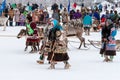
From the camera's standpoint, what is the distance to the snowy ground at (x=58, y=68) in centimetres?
1046

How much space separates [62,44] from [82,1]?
45550 mm

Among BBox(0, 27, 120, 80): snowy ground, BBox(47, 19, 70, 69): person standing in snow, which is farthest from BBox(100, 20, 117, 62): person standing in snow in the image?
BBox(47, 19, 70, 69): person standing in snow

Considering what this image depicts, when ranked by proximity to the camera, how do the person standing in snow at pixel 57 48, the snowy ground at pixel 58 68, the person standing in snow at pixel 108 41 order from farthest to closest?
the person standing in snow at pixel 108 41, the person standing in snow at pixel 57 48, the snowy ground at pixel 58 68

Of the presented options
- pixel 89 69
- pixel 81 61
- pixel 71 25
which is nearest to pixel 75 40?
pixel 71 25

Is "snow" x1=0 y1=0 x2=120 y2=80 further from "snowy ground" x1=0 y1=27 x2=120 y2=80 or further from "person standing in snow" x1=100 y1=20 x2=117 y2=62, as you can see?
"person standing in snow" x1=100 y1=20 x2=117 y2=62

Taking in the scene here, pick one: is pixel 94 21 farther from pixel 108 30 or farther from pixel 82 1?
pixel 82 1

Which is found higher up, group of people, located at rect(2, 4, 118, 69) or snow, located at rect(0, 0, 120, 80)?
group of people, located at rect(2, 4, 118, 69)

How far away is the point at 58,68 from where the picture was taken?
11.8 m

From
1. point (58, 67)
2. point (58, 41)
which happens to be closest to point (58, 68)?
point (58, 67)

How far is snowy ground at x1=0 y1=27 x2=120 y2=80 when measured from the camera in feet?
34.3

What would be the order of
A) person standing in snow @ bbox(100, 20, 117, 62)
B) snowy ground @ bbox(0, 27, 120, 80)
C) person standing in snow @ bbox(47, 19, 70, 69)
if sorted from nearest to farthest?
1. snowy ground @ bbox(0, 27, 120, 80)
2. person standing in snow @ bbox(47, 19, 70, 69)
3. person standing in snow @ bbox(100, 20, 117, 62)

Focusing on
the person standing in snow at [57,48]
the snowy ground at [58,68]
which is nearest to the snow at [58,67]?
the snowy ground at [58,68]

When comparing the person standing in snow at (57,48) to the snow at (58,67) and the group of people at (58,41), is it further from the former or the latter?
the snow at (58,67)

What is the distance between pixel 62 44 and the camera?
38.0 ft
